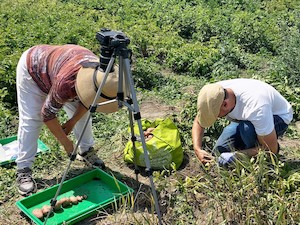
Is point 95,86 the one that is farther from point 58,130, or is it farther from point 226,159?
point 226,159

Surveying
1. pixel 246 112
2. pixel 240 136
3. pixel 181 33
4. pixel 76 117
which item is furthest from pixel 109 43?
pixel 181 33

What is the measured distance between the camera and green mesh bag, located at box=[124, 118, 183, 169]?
177 inches

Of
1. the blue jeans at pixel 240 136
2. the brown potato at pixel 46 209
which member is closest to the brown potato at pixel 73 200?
the brown potato at pixel 46 209

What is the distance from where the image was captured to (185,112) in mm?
5293

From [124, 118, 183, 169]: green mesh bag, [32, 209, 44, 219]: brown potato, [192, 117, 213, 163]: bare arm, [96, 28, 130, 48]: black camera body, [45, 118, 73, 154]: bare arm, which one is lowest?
[32, 209, 44, 219]: brown potato

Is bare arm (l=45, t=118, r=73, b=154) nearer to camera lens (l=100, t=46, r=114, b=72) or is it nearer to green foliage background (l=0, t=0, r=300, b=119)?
camera lens (l=100, t=46, r=114, b=72)

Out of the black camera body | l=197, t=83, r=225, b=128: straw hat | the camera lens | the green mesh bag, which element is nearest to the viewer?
the black camera body

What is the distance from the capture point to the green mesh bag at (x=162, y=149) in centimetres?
448

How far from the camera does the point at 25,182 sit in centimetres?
437

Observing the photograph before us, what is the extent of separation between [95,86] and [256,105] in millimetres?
1290

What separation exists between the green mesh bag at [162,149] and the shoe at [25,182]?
0.90m

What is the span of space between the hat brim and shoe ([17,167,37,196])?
3.87 feet

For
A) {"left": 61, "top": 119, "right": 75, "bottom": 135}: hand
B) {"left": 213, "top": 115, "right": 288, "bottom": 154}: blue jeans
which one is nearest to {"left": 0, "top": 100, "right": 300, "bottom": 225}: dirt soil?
{"left": 213, "top": 115, "right": 288, "bottom": 154}: blue jeans

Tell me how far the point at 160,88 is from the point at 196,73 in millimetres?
686
